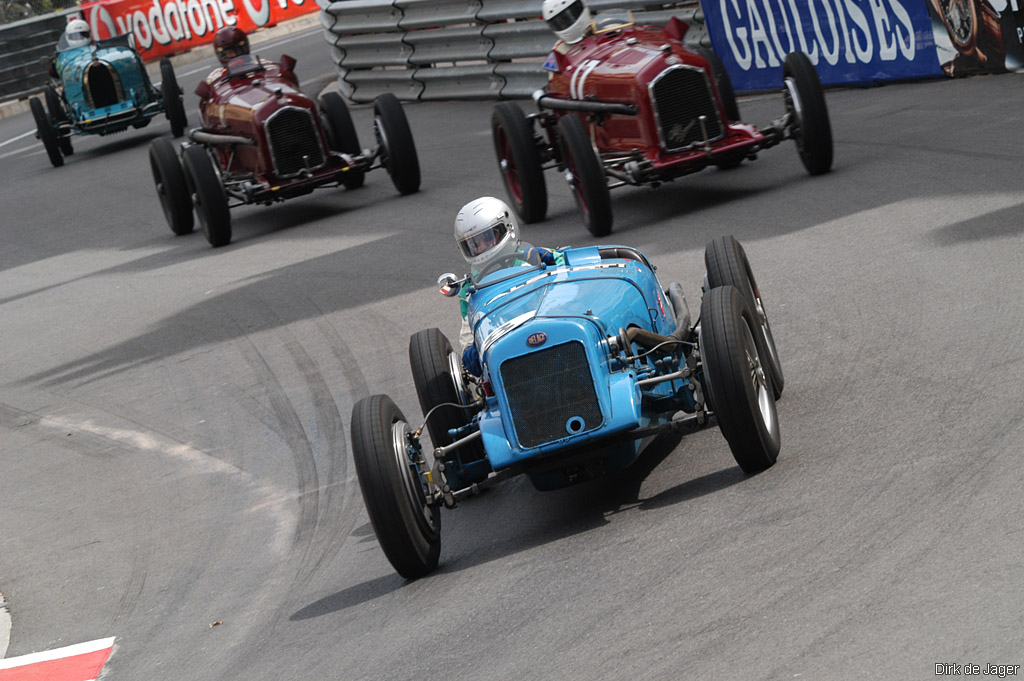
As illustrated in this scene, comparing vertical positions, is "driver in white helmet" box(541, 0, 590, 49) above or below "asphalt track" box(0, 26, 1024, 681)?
above

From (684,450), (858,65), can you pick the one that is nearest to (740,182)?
(858,65)

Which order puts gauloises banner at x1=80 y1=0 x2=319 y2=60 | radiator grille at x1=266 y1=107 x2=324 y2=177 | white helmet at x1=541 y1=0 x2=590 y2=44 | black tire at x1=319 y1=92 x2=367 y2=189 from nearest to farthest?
white helmet at x1=541 y1=0 x2=590 y2=44
radiator grille at x1=266 y1=107 x2=324 y2=177
black tire at x1=319 y1=92 x2=367 y2=189
gauloises banner at x1=80 y1=0 x2=319 y2=60

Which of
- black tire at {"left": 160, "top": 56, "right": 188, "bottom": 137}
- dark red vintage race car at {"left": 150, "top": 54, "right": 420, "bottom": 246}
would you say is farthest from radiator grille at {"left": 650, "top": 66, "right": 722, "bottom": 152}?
black tire at {"left": 160, "top": 56, "right": 188, "bottom": 137}

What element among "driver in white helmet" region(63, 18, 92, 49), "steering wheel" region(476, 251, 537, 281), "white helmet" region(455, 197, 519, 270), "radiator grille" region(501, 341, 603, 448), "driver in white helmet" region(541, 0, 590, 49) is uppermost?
"driver in white helmet" region(63, 18, 92, 49)

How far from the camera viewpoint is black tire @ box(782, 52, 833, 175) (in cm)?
1094

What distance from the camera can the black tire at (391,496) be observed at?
5.57 m

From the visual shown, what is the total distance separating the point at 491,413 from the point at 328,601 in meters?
1.05

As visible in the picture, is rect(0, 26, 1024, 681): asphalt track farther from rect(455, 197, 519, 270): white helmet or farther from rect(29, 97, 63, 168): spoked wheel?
rect(29, 97, 63, 168): spoked wheel

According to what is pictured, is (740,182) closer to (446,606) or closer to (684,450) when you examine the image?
(684,450)

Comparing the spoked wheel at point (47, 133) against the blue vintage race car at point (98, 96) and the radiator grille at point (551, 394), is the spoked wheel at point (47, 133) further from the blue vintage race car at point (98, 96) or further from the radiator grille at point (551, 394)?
the radiator grille at point (551, 394)

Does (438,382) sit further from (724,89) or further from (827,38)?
(827,38)

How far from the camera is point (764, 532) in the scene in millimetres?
5180

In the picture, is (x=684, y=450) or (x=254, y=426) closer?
(x=684, y=450)

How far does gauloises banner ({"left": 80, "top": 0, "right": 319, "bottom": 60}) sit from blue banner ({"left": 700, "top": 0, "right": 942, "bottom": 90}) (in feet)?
89.3
